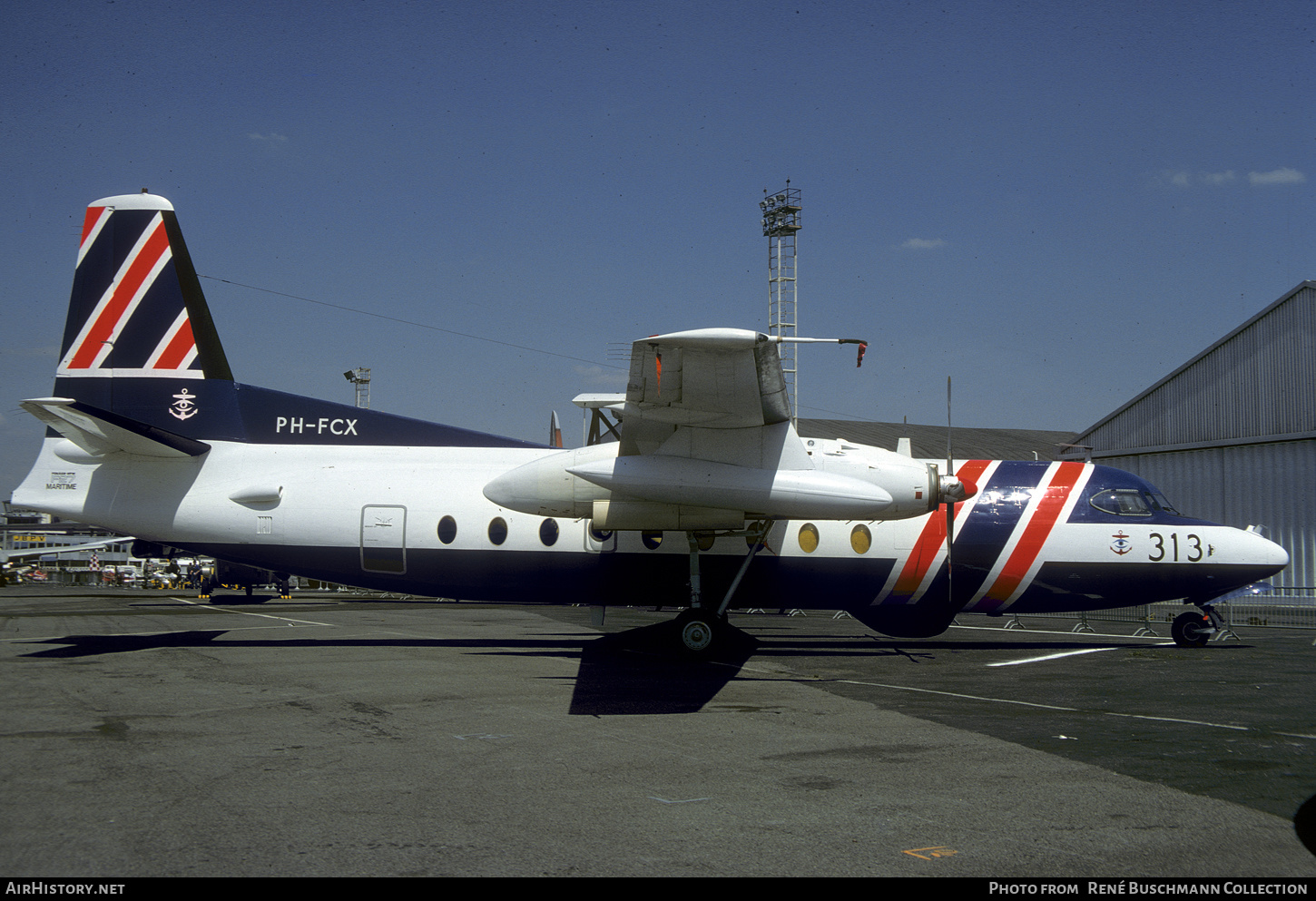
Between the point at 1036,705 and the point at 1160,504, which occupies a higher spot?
the point at 1160,504

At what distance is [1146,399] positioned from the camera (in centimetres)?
3178

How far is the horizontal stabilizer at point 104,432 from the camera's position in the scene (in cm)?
1316

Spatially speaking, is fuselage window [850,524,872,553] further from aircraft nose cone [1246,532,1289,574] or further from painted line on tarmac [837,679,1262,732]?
aircraft nose cone [1246,532,1289,574]

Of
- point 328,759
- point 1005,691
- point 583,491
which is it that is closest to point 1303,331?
point 1005,691

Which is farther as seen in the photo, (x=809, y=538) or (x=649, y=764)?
(x=809, y=538)

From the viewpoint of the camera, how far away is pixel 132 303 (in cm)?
1553

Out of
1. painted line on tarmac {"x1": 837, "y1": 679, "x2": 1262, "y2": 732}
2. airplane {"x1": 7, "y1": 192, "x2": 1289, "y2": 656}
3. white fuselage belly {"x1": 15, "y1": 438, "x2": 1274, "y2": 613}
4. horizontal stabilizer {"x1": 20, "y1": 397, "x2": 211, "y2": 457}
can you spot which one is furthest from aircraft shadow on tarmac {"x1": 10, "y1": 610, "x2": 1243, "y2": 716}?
horizontal stabilizer {"x1": 20, "y1": 397, "x2": 211, "y2": 457}

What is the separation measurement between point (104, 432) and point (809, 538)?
37.2 feet

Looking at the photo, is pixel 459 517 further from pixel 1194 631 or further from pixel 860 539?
pixel 1194 631

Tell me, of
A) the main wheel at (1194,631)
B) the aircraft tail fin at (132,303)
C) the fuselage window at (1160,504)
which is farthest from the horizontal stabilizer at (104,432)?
the main wheel at (1194,631)

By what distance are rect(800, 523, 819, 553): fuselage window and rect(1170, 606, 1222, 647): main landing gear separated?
23.3 feet

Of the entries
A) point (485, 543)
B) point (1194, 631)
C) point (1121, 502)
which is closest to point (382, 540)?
point (485, 543)

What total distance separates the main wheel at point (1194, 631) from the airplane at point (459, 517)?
1.54ft

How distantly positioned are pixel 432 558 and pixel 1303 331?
26046mm
